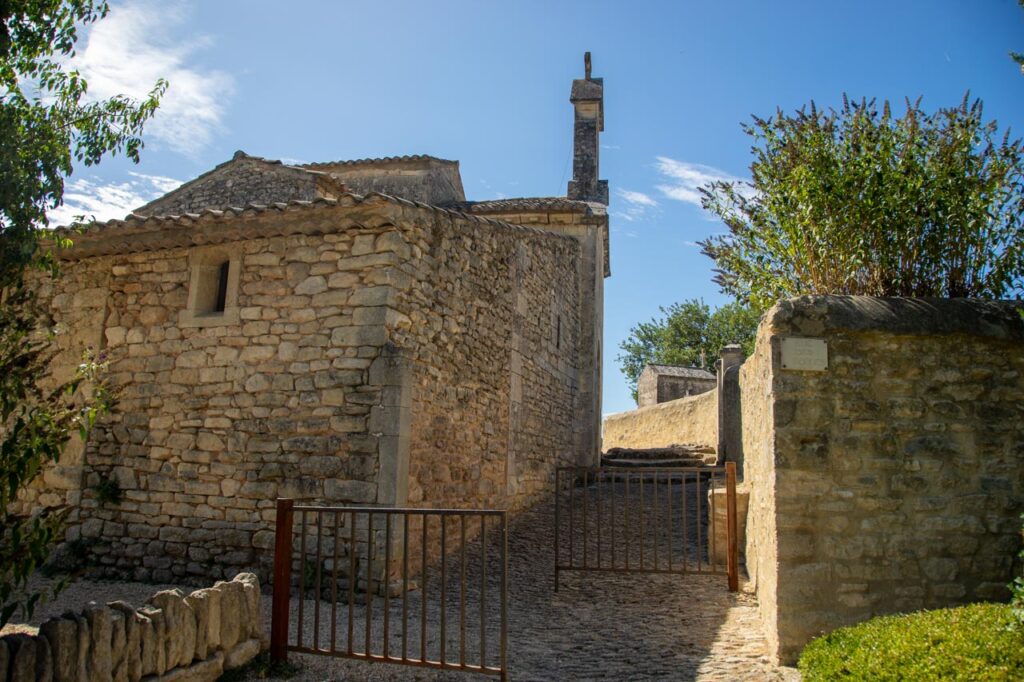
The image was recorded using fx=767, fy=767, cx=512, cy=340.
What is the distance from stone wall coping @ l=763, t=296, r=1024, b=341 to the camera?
5.37m

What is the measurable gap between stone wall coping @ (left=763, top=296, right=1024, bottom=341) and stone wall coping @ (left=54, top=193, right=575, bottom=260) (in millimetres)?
4071

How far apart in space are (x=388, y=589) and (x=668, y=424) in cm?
1713

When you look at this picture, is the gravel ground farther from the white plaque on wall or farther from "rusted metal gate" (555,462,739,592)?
the white plaque on wall

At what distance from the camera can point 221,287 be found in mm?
8820

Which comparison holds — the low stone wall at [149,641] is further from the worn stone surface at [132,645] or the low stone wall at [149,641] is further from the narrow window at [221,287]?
Result: the narrow window at [221,287]

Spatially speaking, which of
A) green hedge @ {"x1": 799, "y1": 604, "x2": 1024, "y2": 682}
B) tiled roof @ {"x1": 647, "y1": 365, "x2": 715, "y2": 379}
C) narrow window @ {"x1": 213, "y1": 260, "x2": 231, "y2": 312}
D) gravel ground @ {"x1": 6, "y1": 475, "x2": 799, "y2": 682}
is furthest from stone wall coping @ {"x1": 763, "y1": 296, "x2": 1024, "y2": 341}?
tiled roof @ {"x1": 647, "y1": 365, "x2": 715, "y2": 379}

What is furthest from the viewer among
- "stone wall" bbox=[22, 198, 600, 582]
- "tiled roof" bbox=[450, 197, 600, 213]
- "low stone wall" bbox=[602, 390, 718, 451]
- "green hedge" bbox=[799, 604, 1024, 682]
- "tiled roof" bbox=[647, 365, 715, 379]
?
"tiled roof" bbox=[647, 365, 715, 379]

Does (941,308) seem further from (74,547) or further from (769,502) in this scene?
(74,547)

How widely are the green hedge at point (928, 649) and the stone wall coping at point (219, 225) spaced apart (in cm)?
548

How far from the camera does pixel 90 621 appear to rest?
4074 mm

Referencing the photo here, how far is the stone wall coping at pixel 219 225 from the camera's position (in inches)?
309

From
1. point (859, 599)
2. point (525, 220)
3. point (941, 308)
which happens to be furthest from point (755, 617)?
point (525, 220)

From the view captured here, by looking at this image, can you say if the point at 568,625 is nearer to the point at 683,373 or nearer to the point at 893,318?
the point at 893,318

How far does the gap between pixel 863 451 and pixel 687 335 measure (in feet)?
122
